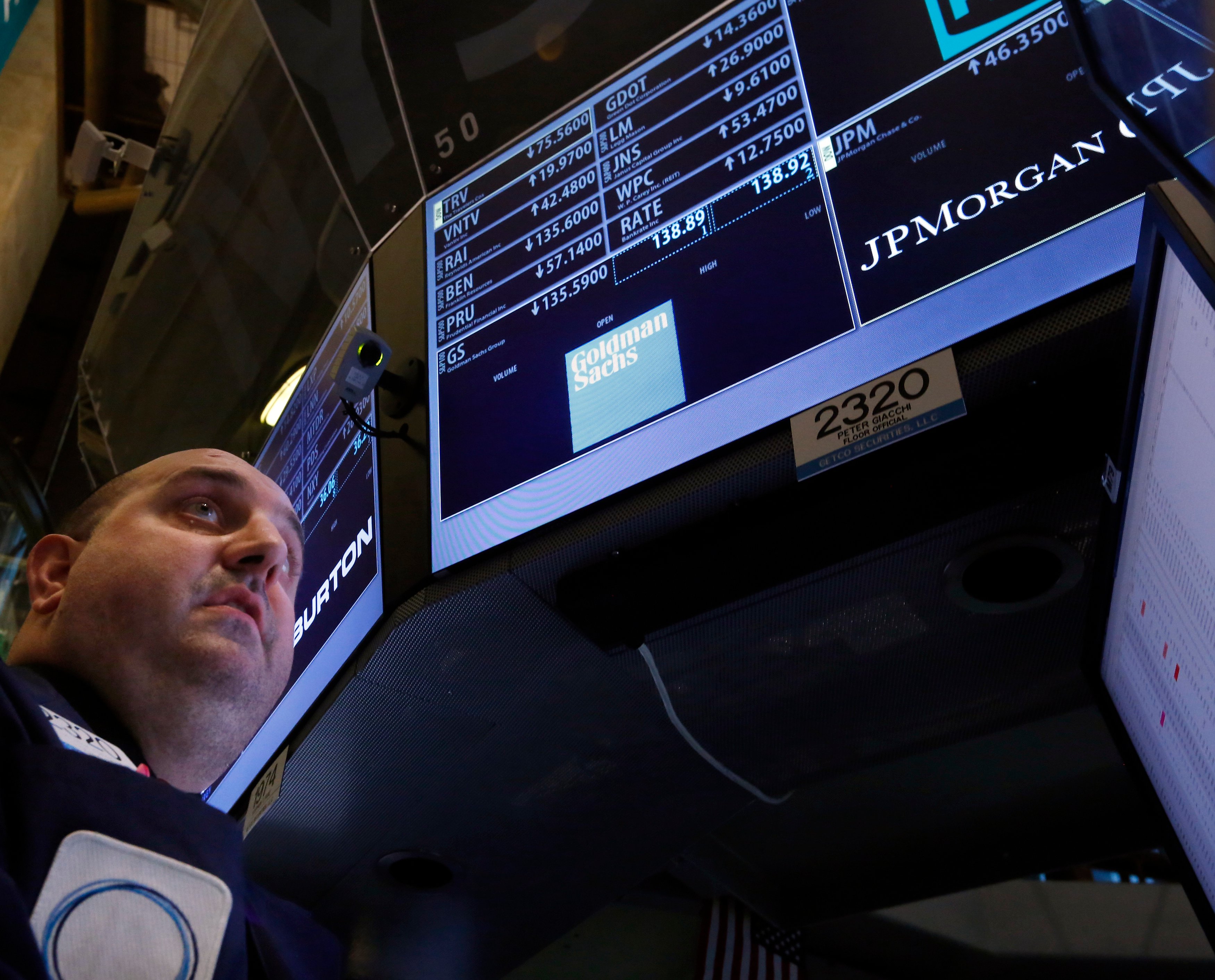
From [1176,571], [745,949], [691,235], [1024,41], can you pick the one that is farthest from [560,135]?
[745,949]

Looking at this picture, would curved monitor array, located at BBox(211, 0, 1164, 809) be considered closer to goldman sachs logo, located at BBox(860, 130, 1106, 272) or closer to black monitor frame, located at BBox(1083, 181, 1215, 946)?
goldman sachs logo, located at BBox(860, 130, 1106, 272)

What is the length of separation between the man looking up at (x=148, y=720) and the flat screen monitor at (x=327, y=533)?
0.53 m

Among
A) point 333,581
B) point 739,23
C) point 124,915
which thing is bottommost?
point 124,915

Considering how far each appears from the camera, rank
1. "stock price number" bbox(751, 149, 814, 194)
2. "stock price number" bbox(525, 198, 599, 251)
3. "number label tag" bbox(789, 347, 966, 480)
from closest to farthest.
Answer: "number label tag" bbox(789, 347, 966, 480)
"stock price number" bbox(751, 149, 814, 194)
"stock price number" bbox(525, 198, 599, 251)

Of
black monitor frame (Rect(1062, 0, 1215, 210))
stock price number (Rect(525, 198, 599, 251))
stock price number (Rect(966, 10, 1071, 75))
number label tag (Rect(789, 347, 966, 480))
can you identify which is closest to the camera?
black monitor frame (Rect(1062, 0, 1215, 210))

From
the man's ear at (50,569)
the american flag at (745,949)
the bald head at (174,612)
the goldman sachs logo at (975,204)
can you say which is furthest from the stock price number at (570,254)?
the american flag at (745,949)

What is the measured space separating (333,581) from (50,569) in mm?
1031

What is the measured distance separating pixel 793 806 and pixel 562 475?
1973 mm

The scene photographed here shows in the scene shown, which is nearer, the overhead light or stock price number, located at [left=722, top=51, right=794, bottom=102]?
stock price number, located at [left=722, top=51, right=794, bottom=102]

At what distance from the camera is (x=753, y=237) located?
6.82 feet

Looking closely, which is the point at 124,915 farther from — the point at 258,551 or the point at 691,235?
the point at 691,235

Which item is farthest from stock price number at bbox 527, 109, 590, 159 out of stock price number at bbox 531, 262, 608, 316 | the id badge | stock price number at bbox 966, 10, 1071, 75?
the id badge

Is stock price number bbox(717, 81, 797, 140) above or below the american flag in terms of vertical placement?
above

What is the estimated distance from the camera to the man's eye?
1682mm
